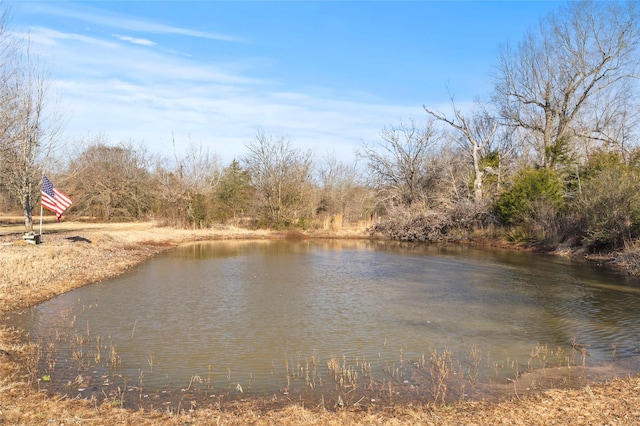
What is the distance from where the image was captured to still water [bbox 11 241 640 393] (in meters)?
8.30

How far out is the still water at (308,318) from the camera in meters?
8.30

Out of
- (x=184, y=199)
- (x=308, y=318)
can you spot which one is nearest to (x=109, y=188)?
(x=184, y=199)

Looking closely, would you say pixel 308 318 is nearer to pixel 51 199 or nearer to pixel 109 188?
pixel 51 199

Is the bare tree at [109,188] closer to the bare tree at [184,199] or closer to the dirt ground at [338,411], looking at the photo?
the bare tree at [184,199]

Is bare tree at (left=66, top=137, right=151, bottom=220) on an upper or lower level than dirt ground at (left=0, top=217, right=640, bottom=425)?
upper

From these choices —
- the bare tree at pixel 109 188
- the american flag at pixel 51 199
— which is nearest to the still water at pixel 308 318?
the american flag at pixel 51 199

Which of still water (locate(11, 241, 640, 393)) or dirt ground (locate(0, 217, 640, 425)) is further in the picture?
still water (locate(11, 241, 640, 393))

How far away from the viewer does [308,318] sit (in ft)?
37.2

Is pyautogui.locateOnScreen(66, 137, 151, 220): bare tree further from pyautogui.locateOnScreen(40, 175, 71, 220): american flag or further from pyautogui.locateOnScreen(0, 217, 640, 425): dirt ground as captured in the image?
pyautogui.locateOnScreen(0, 217, 640, 425): dirt ground

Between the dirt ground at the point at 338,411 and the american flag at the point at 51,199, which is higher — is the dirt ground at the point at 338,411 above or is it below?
below

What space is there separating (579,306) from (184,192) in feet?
101

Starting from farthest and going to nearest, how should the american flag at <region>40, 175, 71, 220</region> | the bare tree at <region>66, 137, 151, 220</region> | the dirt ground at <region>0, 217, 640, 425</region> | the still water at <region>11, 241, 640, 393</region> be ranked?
the bare tree at <region>66, 137, 151, 220</region> < the american flag at <region>40, 175, 71, 220</region> < the still water at <region>11, 241, 640, 393</region> < the dirt ground at <region>0, 217, 640, 425</region>

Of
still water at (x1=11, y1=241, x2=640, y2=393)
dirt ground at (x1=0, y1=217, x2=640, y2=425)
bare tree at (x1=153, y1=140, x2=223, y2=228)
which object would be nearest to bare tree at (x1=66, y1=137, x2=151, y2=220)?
bare tree at (x1=153, y1=140, x2=223, y2=228)

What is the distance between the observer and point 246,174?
4562 centimetres
